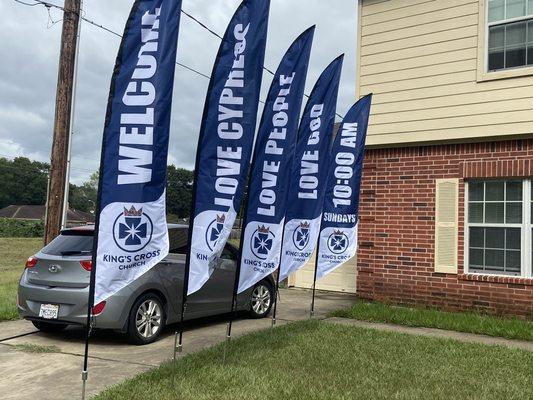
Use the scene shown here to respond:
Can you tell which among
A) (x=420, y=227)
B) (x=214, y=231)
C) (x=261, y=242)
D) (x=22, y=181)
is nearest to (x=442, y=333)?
(x=420, y=227)

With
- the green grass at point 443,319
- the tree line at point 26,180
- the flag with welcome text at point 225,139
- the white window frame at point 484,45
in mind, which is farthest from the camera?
the tree line at point 26,180

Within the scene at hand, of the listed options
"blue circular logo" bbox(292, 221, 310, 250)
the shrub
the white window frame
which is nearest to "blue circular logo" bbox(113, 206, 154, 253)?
"blue circular logo" bbox(292, 221, 310, 250)

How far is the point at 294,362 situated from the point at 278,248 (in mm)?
1509

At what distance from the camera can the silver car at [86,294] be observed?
20.9ft

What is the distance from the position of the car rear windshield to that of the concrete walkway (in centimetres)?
392

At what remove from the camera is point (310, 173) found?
8.21m

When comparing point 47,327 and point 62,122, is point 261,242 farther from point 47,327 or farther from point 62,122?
point 62,122

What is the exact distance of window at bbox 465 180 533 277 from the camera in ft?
27.9

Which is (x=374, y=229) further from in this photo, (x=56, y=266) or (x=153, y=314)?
(x=56, y=266)

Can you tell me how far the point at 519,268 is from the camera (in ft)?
28.1

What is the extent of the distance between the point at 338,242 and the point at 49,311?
442 cm

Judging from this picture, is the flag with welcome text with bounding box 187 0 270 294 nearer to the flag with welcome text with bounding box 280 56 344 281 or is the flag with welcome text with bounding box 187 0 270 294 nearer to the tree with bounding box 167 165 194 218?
the flag with welcome text with bounding box 280 56 344 281

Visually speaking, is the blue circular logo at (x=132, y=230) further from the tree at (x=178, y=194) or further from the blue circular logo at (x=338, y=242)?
the tree at (x=178, y=194)

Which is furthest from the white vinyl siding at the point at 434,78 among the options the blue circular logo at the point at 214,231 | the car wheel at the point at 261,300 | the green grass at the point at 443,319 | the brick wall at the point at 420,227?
the blue circular logo at the point at 214,231
